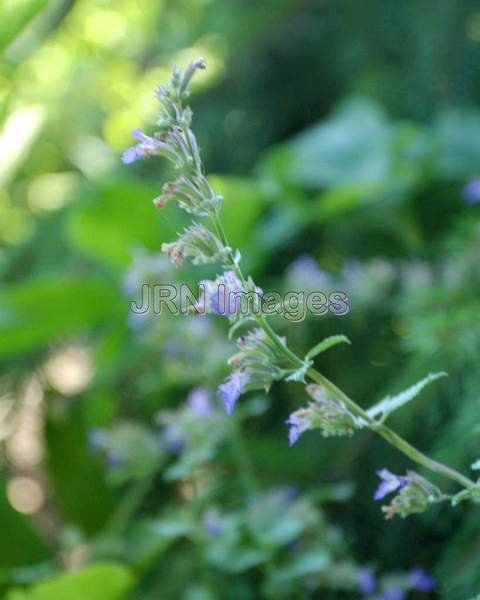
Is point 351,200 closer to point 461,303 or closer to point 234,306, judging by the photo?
point 461,303

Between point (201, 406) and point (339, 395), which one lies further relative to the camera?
point (201, 406)

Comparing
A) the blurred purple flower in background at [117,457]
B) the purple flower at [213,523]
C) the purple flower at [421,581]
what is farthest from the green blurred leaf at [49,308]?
the purple flower at [421,581]

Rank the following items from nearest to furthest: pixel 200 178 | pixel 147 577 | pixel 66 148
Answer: pixel 200 178 → pixel 147 577 → pixel 66 148

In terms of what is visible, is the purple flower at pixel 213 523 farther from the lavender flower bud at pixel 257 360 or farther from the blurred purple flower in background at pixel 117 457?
the lavender flower bud at pixel 257 360

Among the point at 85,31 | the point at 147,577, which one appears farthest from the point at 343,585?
the point at 85,31

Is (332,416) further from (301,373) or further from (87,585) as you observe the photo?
(87,585)

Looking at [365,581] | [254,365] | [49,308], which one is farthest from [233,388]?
[49,308]

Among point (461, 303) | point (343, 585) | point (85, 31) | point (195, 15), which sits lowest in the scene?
point (343, 585)
